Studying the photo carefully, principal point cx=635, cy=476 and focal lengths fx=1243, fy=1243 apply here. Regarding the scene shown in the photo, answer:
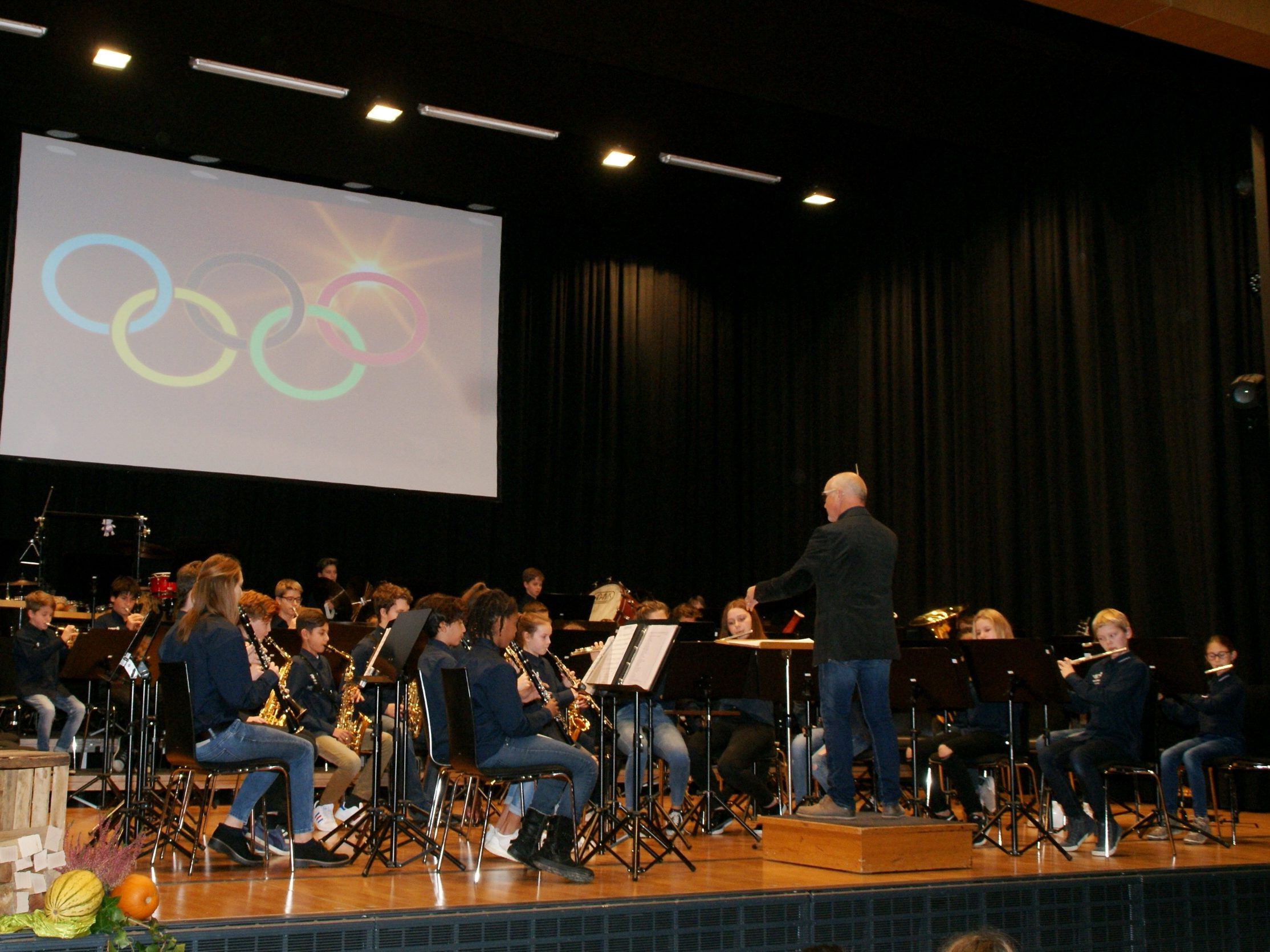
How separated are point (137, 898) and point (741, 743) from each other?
3.91 m

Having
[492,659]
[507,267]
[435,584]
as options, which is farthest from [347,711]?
[507,267]

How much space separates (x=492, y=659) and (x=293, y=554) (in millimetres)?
6972

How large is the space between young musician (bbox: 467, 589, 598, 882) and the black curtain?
15.8 feet

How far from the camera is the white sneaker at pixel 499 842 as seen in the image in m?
5.52

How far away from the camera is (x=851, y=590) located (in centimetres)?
513

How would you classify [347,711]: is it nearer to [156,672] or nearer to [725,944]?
[156,672]

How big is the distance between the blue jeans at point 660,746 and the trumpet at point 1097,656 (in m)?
2.13

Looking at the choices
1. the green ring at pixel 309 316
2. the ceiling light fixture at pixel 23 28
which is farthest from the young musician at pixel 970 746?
the ceiling light fixture at pixel 23 28

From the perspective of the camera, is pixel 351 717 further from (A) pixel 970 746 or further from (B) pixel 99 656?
(A) pixel 970 746

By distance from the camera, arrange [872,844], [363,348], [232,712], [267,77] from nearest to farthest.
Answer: [872,844], [232,712], [267,77], [363,348]

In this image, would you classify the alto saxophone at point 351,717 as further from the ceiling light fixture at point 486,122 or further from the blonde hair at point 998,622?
the ceiling light fixture at point 486,122

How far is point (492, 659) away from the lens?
17.4ft

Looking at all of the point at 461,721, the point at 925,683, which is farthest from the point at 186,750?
the point at 925,683

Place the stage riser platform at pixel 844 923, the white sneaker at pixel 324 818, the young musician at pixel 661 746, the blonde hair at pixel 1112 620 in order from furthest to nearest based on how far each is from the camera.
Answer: the young musician at pixel 661 746, the blonde hair at pixel 1112 620, the white sneaker at pixel 324 818, the stage riser platform at pixel 844 923
